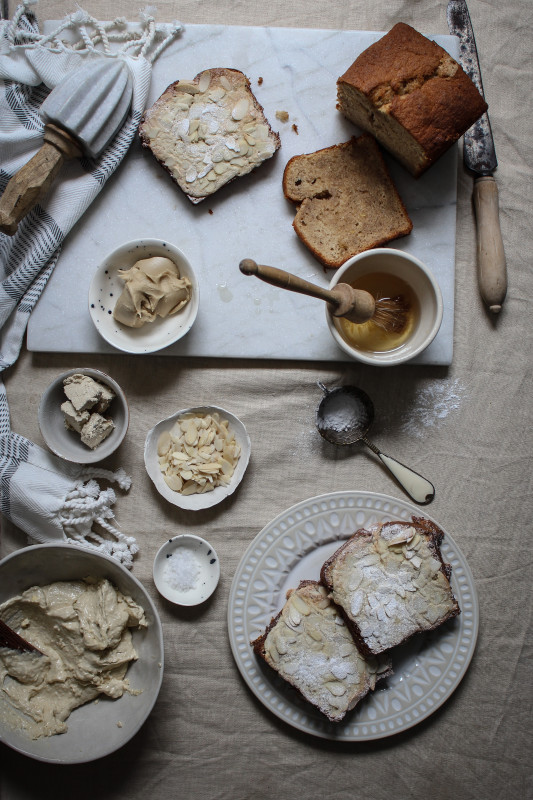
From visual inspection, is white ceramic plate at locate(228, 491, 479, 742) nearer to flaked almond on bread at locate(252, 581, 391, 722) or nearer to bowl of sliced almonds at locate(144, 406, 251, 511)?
flaked almond on bread at locate(252, 581, 391, 722)

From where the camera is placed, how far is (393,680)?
204cm

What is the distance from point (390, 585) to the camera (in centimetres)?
192

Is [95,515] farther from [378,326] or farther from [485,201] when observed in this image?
[485,201]

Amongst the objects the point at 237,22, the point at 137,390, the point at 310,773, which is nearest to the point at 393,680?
the point at 310,773

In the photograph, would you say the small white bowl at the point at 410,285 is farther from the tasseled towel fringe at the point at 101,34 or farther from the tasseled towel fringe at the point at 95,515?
the tasseled towel fringe at the point at 101,34

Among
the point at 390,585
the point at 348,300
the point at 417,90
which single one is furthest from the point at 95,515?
the point at 417,90

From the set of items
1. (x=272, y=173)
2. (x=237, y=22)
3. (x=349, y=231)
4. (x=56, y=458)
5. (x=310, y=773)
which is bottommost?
(x=310, y=773)

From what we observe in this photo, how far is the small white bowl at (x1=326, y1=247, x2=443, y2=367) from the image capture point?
1917 millimetres

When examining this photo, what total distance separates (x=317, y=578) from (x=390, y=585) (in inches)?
11.0

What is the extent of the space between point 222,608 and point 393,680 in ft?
2.06

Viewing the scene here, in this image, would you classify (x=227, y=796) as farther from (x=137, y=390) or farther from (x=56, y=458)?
(x=137, y=390)

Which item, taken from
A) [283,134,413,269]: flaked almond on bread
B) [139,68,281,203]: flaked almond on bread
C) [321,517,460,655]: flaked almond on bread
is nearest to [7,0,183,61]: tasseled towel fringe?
[139,68,281,203]: flaked almond on bread

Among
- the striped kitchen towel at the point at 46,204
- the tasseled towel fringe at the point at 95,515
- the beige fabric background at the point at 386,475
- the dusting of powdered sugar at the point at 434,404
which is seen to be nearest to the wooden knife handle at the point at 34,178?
the striped kitchen towel at the point at 46,204

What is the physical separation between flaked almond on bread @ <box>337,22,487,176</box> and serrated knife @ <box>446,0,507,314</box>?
0.17 m
